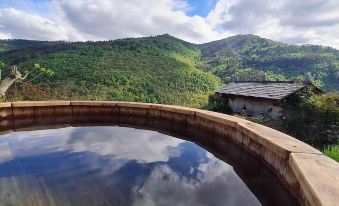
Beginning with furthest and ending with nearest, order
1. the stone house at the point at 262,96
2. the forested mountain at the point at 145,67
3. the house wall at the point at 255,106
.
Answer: the forested mountain at the point at 145,67 → the house wall at the point at 255,106 → the stone house at the point at 262,96

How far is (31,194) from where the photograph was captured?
2.13m

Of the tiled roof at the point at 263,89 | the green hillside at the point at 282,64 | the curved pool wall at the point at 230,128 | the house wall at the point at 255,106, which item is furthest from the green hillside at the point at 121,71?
the curved pool wall at the point at 230,128

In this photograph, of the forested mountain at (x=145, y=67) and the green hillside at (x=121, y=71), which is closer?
the green hillside at (x=121, y=71)

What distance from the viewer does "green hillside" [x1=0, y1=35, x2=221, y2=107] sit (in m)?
43.4

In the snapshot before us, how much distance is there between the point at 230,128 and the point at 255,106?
1021cm

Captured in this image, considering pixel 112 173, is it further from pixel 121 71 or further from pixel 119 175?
pixel 121 71

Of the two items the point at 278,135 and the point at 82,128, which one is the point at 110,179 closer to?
the point at 278,135

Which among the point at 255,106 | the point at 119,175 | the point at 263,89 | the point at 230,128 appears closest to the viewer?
the point at 119,175

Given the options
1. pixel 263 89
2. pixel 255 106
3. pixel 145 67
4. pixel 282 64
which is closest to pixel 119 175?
pixel 255 106

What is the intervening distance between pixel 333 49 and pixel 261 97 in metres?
104

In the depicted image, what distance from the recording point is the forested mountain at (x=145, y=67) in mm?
43938

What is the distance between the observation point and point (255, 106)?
44.9ft

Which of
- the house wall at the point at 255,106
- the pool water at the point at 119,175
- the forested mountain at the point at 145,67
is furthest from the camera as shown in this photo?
the forested mountain at the point at 145,67

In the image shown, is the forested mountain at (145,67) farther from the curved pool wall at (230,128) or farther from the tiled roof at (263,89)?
the curved pool wall at (230,128)
